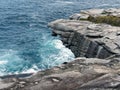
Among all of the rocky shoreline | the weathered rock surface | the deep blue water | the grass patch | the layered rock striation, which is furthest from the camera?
the grass patch

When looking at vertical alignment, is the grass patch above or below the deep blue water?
above

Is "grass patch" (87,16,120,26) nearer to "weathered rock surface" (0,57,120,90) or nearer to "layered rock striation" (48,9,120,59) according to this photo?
"layered rock striation" (48,9,120,59)

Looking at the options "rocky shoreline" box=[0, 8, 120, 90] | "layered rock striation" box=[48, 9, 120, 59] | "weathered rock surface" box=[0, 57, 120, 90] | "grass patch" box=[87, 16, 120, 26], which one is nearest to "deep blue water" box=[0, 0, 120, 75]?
"layered rock striation" box=[48, 9, 120, 59]

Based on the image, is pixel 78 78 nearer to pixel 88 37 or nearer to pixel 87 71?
pixel 87 71

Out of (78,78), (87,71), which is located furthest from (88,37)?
(78,78)

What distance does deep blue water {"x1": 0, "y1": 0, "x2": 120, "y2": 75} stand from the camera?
7917cm

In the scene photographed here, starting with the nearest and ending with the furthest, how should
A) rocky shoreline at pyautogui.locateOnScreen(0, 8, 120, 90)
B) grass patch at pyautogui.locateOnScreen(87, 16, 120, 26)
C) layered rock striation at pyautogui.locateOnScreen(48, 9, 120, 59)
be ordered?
rocky shoreline at pyautogui.locateOnScreen(0, 8, 120, 90)
layered rock striation at pyautogui.locateOnScreen(48, 9, 120, 59)
grass patch at pyautogui.locateOnScreen(87, 16, 120, 26)

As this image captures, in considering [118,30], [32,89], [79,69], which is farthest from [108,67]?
[118,30]

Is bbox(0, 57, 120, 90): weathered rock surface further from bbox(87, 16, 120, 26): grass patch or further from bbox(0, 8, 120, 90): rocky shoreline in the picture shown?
bbox(87, 16, 120, 26): grass patch

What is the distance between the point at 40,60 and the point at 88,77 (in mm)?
37128

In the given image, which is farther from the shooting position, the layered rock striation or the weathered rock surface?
the layered rock striation

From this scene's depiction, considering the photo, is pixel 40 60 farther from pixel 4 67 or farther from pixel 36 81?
pixel 36 81

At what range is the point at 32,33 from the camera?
101 m

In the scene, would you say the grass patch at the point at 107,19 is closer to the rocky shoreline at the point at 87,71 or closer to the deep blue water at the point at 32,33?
the rocky shoreline at the point at 87,71
